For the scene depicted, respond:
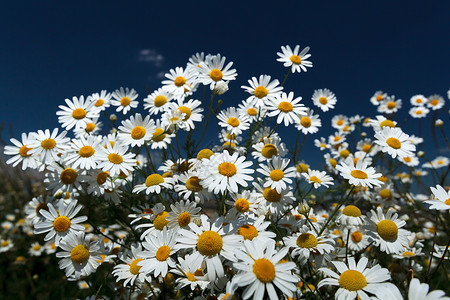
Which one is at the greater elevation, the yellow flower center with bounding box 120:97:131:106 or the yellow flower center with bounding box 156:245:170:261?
the yellow flower center with bounding box 120:97:131:106

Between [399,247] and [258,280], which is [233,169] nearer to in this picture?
[258,280]

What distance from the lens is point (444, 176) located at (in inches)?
137

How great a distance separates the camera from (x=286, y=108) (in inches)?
85.0

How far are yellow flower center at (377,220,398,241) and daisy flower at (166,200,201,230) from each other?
113 centimetres

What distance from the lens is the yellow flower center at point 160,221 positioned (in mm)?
1710

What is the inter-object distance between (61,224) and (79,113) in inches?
39.7

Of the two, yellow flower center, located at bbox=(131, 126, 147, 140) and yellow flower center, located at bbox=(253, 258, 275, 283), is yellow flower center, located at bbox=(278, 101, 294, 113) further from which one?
yellow flower center, located at bbox=(253, 258, 275, 283)

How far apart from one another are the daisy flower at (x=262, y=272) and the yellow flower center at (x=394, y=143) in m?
1.32

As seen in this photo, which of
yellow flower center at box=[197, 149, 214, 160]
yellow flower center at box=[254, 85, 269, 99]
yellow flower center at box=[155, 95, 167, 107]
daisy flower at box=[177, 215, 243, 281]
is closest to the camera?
daisy flower at box=[177, 215, 243, 281]

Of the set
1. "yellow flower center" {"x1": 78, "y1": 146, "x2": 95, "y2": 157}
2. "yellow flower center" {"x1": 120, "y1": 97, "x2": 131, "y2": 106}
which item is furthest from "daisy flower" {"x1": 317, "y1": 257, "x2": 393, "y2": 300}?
"yellow flower center" {"x1": 120, "y1": 97, "x2": 131, "y2": 106}

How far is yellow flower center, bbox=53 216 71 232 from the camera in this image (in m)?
1.79

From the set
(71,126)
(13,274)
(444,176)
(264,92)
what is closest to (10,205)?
(13,274)

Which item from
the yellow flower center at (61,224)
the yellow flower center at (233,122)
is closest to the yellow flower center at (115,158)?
the yellow flower center at (61,224)

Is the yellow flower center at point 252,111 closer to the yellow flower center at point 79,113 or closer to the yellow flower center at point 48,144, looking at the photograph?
the yellow flower center at point 79,113
